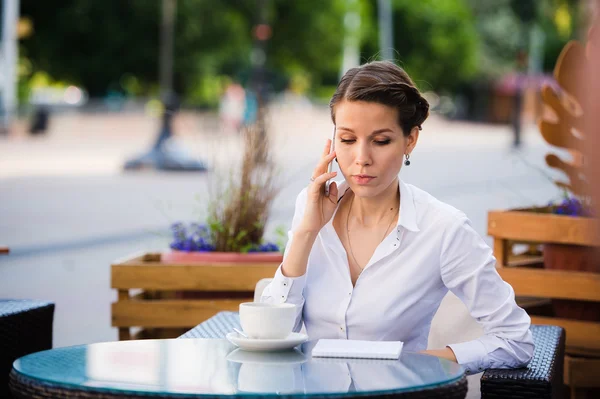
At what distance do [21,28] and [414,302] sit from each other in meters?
33.1

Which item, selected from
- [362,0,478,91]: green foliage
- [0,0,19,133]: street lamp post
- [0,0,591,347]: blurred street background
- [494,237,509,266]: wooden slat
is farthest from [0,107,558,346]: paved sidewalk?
[362,0,478,91]: green foliage

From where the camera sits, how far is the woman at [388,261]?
9.83 feet

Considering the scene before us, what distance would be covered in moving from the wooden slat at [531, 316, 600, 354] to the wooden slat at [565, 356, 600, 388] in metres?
0.18

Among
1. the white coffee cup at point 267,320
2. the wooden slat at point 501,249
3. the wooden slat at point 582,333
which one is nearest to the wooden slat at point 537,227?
the wooden slat at point 501,249

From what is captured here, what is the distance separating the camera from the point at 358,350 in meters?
2.63

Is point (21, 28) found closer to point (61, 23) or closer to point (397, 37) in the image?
point (61, 23)

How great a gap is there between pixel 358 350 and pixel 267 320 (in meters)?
0.24

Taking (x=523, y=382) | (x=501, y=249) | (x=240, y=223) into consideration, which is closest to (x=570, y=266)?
(x=501, y=249)

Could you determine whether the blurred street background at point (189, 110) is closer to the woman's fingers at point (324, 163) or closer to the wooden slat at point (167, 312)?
the woman's fingers at point (324, 163)

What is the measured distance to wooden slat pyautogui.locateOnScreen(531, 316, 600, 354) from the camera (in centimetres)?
463

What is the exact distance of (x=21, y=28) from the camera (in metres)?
34.4

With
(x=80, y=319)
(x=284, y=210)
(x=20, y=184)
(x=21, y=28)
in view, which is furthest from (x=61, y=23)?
(x=80, y=319)

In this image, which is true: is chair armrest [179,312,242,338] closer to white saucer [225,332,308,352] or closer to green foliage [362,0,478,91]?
white saucer [225,332,308,352]

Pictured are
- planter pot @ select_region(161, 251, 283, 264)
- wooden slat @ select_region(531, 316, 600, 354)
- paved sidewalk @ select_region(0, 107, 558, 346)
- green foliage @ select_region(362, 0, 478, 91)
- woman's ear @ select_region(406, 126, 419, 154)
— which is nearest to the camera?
woman's ear @ select_region(406, 126, 419, 154)
